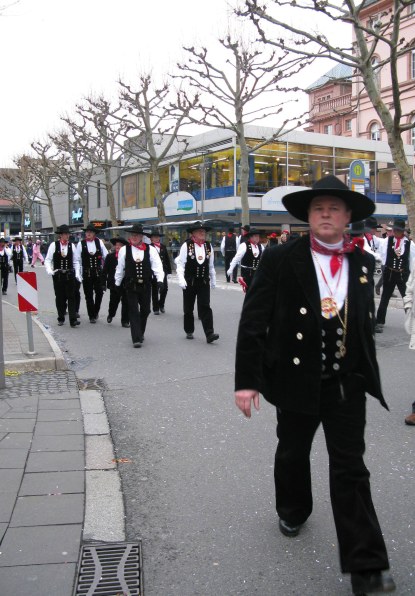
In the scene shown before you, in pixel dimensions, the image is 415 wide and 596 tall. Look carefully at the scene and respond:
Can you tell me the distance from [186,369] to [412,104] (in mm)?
47772

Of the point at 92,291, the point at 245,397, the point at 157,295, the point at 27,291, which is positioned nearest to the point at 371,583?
the point at 245,397

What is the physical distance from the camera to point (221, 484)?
405cm

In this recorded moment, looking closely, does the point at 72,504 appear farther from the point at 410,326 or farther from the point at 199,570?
the point at 410,326

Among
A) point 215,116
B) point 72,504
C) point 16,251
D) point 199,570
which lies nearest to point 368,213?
point 199,570

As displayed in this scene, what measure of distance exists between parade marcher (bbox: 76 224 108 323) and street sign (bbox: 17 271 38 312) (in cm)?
395

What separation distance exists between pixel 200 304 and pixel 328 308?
701 cm

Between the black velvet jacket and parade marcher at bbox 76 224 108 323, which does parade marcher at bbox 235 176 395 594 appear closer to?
the black velvet jacket

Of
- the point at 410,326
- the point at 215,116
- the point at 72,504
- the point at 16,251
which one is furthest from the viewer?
the point at 215,116

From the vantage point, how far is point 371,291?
299cm

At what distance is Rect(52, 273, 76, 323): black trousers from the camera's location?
1156 centimetres

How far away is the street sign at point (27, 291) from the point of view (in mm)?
8031

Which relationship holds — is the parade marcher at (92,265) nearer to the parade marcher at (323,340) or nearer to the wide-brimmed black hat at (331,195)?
the wide-brimmed black hat at (331,195)

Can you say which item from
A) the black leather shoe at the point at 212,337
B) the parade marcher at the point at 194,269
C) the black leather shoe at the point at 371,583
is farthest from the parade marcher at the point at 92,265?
the black leather shoe at the point at 371,583

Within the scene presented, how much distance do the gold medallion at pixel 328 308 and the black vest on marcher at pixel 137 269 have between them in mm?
6919
